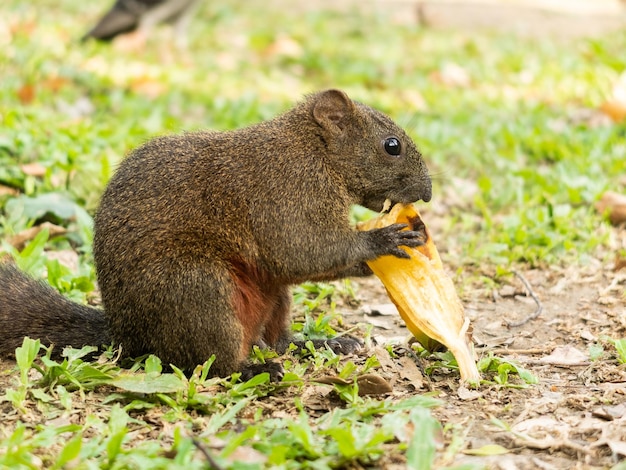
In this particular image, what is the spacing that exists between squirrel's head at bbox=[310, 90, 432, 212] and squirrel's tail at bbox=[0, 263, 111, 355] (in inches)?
57.7

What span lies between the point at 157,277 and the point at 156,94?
563 cm

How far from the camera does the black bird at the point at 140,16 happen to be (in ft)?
36.0

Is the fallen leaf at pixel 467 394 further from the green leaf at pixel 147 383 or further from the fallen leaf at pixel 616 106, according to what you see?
the fallen leaf at pixel 616 106

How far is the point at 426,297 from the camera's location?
436cm

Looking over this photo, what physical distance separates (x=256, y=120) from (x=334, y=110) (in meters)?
3.73

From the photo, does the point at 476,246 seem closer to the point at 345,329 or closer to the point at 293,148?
the point at 345,329

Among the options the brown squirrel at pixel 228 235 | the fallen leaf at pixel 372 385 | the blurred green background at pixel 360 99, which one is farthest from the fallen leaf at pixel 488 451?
the blurred green background at pixel 360 99

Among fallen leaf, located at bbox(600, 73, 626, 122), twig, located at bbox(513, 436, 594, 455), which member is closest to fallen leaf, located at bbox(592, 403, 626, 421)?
twig, located at bbox(513, 436, 594, 455)

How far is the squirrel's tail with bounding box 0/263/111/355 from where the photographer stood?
4250mm

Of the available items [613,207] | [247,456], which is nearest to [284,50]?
[613,207]

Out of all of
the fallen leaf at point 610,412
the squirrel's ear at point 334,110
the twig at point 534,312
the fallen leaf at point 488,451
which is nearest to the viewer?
the fallen leaf at point 488,451

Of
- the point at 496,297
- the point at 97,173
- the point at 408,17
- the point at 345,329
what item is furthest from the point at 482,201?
the point at 408,17

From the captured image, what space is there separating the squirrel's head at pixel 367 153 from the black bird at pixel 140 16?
696cm

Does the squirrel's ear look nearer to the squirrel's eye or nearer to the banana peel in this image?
the squirrel's eye
